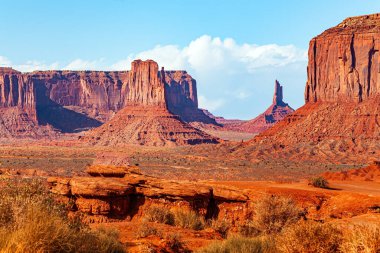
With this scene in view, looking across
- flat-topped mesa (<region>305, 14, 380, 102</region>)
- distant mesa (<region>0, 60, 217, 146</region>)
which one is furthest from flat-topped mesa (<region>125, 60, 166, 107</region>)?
flat-topped mesa (<region>305, 14, 380, 102</region>)

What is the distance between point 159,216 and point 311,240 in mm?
9796

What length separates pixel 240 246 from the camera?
546 inches

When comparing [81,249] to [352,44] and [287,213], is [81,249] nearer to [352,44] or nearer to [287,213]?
[287,213]

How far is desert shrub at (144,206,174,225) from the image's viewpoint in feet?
67.3

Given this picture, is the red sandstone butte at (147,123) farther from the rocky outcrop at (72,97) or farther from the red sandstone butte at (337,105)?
the red sandstone butte at (337,105)

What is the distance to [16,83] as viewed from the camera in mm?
170625

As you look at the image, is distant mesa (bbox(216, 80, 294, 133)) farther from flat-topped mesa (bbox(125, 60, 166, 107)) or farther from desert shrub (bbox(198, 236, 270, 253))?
desert shrub (bbox(198, 236, 270, 253))

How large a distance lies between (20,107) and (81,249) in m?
162

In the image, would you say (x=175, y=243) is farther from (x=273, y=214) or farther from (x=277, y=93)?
(x=277, y=93)

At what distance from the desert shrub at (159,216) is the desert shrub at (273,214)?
10.7ft

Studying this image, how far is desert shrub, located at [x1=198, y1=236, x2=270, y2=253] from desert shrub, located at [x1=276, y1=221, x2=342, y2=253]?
161cm

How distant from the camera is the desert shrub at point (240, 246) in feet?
44.0

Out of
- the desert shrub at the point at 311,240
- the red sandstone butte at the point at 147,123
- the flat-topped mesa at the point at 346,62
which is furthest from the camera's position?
the red sandstone butte at the point at 147,123

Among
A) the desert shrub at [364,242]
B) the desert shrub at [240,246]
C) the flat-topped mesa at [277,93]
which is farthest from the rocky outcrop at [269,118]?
the desert shrub at [364,242]
